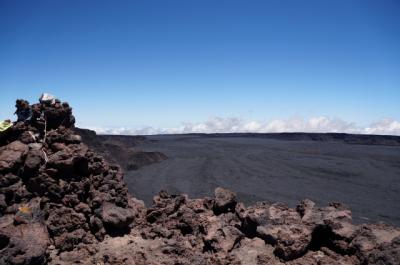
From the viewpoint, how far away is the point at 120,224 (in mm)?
7148

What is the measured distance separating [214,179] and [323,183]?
5.14 m

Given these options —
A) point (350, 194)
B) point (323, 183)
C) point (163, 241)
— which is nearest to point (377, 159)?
point (323, 183)

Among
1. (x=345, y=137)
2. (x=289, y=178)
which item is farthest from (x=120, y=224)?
(x=345, y=137)

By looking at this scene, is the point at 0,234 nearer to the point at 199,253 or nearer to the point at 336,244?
the point at 199,253

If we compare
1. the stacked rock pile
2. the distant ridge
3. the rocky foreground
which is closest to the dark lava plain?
the rocky foreground

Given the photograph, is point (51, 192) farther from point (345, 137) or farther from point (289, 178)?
point (345, 137)

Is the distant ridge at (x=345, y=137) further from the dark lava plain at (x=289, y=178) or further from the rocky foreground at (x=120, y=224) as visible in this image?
the rocky foreground at (x=120, y=224)

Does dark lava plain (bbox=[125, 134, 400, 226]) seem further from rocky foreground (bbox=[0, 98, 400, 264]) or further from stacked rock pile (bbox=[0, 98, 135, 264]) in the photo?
stacked rock pile (bbox=[0, 98, 135, 264])

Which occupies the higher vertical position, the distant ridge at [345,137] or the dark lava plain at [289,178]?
the distant ridge at [345,137]

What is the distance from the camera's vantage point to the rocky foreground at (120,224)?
609 cm

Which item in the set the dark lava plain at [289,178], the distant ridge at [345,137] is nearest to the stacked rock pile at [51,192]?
the dark lava plain at [289,178]

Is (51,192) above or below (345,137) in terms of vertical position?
below

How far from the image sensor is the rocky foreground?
6.09 meters

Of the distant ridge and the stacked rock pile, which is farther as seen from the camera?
the distant ridge
